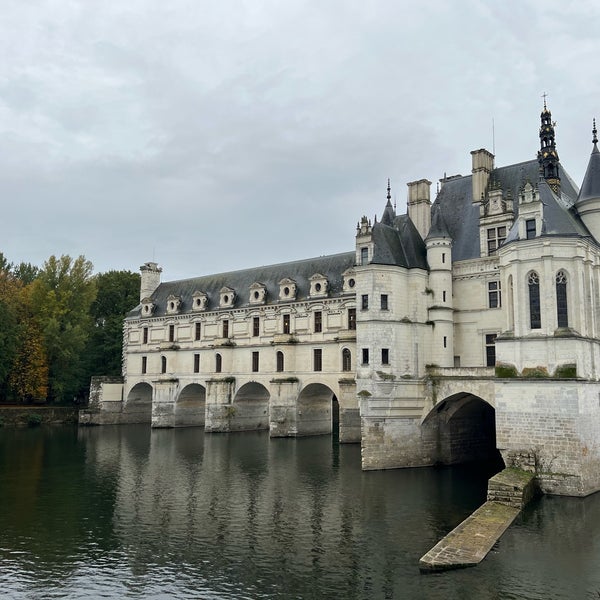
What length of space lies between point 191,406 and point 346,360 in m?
19.8

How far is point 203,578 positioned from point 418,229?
25.6 metres

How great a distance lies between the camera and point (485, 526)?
60.4 ft

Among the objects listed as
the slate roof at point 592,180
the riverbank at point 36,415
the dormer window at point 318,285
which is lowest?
the riverbank at point 36,415

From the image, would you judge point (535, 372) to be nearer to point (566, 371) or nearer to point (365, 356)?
point (566, 371)

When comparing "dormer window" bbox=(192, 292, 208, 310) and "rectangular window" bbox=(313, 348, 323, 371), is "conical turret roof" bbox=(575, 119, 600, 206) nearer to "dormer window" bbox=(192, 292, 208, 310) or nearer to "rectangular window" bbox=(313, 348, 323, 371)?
"rectangular window" bbox=(313, 348, 323, 371)

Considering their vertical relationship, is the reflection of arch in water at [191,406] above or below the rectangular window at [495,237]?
below

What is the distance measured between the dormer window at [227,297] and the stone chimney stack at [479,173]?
84.3 feet

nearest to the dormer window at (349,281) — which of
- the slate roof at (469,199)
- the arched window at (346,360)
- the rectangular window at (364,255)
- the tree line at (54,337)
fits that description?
the arched window at (346,360)

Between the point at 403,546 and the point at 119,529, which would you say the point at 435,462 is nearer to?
the point at 403,546

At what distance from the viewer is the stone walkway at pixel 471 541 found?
1550cm

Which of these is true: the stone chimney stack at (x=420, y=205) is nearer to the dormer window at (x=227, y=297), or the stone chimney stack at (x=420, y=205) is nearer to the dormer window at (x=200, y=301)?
the dormer window at (x=227, y=297)

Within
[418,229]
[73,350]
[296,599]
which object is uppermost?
[418,229]

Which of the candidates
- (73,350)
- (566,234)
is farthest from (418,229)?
(73,350)

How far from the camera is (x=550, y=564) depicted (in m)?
16.0
